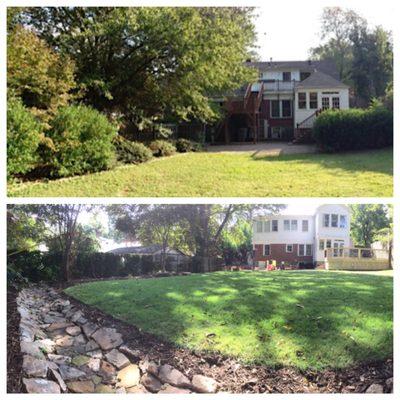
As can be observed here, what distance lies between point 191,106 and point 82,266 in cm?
651

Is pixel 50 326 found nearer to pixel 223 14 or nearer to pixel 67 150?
pixel 67 150

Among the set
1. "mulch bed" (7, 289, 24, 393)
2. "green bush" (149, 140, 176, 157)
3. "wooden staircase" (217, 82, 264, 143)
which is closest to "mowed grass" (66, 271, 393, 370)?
"mulch bed" (7, 289, 24, 393)

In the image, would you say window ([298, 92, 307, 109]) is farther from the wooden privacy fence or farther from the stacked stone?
the stacked stone

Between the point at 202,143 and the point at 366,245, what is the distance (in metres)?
7.17

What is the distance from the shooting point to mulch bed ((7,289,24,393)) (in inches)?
172

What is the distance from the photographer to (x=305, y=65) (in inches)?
334

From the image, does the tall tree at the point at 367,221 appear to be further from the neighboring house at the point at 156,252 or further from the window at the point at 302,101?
the window at the point at 302,101

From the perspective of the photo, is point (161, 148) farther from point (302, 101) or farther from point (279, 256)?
point (279, 256)

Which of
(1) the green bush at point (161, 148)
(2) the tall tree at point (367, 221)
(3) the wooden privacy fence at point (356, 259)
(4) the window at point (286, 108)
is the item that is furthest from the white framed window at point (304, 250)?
(4) the window at point (286, 108)

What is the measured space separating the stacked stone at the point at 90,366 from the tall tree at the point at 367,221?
231cm

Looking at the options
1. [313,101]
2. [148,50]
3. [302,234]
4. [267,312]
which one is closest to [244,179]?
[302,234]
